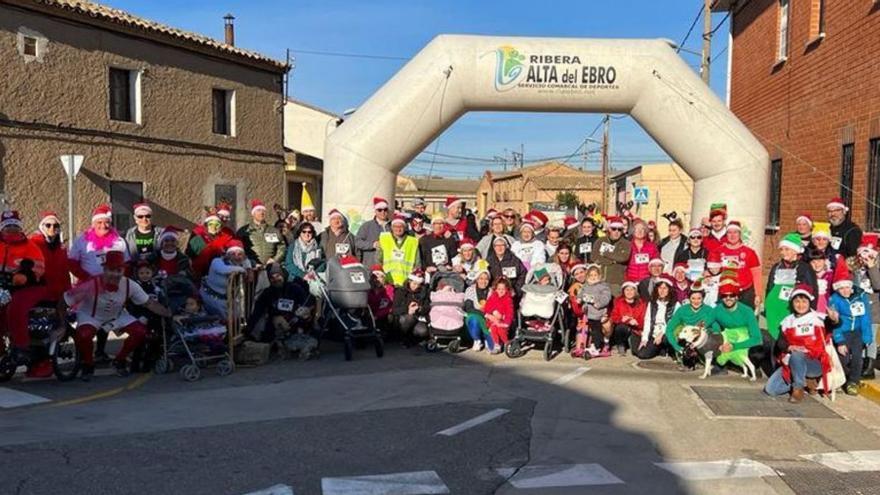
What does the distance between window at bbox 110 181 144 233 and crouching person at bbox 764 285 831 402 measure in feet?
49.6

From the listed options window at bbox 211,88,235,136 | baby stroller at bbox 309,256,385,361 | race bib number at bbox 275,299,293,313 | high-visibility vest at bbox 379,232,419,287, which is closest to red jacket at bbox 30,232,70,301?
race bib number at bbox 275,299,293,313

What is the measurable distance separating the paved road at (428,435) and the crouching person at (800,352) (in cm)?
26

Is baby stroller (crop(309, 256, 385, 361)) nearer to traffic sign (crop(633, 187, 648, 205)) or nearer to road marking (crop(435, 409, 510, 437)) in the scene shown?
road marking (crop(435, 409, 510, 437))

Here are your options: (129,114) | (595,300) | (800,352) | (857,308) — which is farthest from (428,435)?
(129,114)

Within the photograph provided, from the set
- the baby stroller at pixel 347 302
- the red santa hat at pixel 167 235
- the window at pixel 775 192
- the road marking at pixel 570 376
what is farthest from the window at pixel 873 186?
the red santa hat at pixel 167 235

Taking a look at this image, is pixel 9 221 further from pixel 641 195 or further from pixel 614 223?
pixel 641 195

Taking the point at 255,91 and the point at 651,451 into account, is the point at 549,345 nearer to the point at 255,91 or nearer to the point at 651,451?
the point at 651,451

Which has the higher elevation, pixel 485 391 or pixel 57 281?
pixel 57 281

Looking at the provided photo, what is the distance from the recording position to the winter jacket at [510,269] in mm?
10016

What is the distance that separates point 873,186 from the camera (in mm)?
11578

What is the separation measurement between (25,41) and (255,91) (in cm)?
775

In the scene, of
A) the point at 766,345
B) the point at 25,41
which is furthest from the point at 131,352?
the point at 25,41

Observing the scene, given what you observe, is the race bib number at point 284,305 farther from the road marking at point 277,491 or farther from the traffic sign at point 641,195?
the traffic sign at point 641,195

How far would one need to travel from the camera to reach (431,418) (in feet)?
21.4
